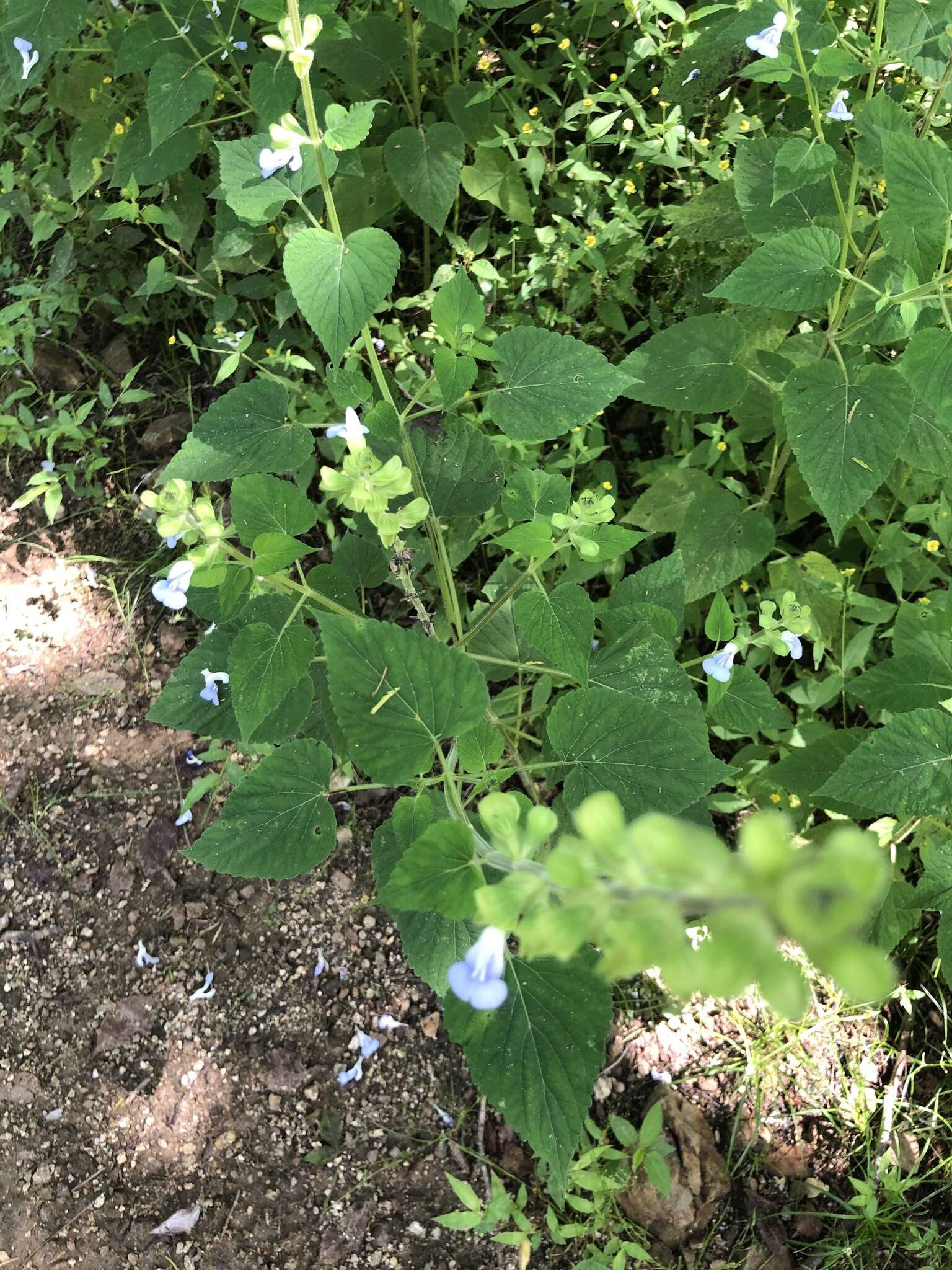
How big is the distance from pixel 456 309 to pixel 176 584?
709mm

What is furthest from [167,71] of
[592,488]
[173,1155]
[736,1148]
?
[736,1148]

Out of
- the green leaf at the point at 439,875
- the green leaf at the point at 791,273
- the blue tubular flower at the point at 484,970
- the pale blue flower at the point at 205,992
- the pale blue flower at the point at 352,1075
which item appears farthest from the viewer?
the pale blue flower at the point at 205,992

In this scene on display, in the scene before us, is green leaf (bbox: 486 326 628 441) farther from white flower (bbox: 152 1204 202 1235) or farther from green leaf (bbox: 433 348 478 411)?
white flower (bbox: 152 1204 202 1235)

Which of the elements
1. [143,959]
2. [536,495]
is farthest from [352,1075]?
[536,495]

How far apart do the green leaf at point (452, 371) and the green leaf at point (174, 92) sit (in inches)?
45.9

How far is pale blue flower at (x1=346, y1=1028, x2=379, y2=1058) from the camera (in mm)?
2277

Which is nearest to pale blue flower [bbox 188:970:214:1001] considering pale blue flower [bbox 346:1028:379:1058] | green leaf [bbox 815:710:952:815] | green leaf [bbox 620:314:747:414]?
pale blue flower [bbox 346:1028:379:1058]

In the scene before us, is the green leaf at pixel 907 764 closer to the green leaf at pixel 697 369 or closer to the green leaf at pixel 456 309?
the green leaf at pixel 697 369

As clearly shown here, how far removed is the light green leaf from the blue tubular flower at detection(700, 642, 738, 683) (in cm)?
88

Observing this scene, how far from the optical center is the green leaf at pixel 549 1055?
1188 mm

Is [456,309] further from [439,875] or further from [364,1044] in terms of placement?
[364,1044]

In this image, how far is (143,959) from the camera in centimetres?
242

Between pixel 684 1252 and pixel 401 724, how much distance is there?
1704 mm

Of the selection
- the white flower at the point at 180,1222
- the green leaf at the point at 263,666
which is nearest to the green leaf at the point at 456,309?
the green leaf at the point at 263,666
